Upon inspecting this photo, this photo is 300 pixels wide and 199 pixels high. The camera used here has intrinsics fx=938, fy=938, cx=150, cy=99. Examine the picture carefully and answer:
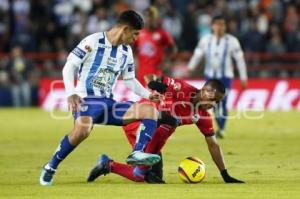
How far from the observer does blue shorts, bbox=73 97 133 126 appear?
10.6m

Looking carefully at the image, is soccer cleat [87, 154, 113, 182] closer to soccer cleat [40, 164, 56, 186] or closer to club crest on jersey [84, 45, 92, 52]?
soccer cleat [40, 164, 56, 186]

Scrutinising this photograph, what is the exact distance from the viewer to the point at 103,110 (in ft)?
34.8

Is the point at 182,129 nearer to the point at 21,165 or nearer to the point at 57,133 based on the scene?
the point at 57,133

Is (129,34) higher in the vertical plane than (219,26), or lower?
A: higher

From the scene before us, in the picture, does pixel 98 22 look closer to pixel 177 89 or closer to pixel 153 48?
pixel 153 48

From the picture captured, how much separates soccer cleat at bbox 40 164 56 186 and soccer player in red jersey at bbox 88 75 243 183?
0.77m

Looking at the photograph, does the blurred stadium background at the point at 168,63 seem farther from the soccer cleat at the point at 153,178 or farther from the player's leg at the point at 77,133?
the player's leg at the point at 77,133

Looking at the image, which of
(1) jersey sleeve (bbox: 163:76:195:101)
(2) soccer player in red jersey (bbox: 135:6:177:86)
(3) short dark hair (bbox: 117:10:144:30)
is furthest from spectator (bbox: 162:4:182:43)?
(3) short dark hair (bbox: 117:10:144:30)

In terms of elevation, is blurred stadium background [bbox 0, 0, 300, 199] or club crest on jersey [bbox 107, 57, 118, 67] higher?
club crest on jersey [bbox 107, 57, 118, 67]

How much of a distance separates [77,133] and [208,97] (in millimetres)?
1734

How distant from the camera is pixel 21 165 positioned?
13289 millimetres

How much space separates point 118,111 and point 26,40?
18.3 meters

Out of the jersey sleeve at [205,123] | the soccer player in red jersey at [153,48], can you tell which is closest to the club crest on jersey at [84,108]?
the jersey sleeve at [205,123]

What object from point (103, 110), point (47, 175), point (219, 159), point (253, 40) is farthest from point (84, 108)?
point (253, 40)
